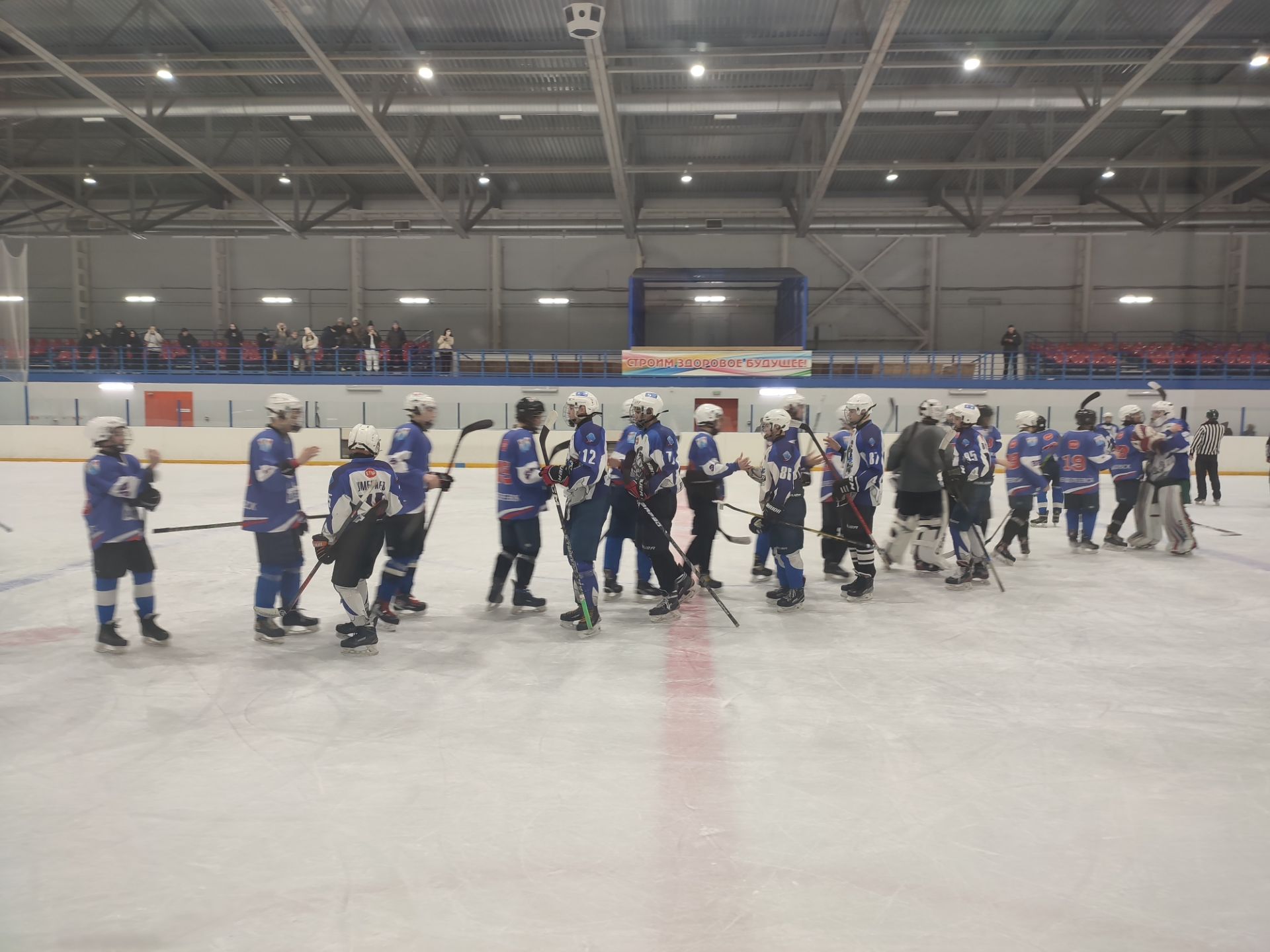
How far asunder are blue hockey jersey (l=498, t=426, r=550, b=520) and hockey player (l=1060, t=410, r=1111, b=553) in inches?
254

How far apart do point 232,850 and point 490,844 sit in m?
0.89

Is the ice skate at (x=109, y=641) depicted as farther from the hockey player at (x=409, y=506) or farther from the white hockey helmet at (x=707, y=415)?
the white hockey helmet at (x=707, y=415)

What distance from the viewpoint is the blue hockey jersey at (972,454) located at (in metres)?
7.46

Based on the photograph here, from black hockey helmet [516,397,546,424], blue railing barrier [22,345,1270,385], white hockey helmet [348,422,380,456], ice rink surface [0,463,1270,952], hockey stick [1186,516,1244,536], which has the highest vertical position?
blue railing barrier [22,345,1270,385]

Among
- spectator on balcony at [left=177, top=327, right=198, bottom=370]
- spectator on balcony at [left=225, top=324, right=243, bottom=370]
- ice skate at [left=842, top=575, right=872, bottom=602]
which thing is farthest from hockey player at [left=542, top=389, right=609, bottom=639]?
spectator on balcony at [left=177, top=327, right=198, bottom=370]

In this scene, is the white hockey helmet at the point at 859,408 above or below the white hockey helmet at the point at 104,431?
above

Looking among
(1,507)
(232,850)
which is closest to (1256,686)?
(232,850)

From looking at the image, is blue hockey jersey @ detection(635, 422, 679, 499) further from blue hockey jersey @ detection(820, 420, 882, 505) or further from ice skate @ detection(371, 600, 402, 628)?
ice skate @ detection(371, 600, 402, 628)

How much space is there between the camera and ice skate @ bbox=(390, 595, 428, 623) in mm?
6109

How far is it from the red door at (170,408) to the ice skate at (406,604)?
1826cm

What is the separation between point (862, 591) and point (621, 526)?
6.79 ft

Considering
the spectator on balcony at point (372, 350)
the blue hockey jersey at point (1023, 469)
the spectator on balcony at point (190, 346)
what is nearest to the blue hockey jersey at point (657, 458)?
the blue hockey jersey at point (1023, 469)

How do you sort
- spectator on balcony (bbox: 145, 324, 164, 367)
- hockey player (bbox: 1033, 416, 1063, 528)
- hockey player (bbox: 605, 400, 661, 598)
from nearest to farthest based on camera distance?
hockey player (bbox: 605, 400, 661, 598) → hockey player (bbox: 1033, 416, 1063, 528) → spectator on balcony (bbox: 145, 324, 164, 367)

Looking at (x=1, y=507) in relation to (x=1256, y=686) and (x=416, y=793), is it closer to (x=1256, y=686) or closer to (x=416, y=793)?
(x=416, y=793)
